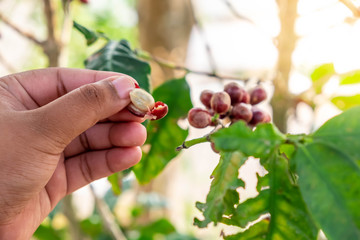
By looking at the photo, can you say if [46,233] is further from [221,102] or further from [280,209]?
[280,209]

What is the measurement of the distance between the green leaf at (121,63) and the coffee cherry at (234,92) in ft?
0.52

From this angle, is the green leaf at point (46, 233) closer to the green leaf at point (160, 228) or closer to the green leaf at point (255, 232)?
the green leaf at point (160, 228)

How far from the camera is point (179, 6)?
6.56 ft

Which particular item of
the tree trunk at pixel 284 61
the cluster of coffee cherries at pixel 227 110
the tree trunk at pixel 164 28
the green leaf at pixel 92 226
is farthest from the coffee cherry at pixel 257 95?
the tree trunk at pixel 164 28

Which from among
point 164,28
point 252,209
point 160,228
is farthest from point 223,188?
point 164,28

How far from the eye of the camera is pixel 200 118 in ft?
1.94

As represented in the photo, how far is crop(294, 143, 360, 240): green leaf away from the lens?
0.34 m

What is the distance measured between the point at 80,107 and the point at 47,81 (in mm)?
240

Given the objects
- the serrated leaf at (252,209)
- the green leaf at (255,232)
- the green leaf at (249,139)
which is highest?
the green leaf at (249,139)

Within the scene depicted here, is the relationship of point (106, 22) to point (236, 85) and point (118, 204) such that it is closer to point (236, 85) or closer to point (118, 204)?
point (118, 204)

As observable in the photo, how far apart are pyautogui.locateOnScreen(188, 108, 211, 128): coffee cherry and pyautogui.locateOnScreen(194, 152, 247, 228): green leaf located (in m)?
0.15

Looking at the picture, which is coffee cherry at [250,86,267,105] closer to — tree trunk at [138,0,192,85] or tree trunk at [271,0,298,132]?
tree trunk at [271,0,298,132]

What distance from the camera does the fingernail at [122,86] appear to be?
56cm

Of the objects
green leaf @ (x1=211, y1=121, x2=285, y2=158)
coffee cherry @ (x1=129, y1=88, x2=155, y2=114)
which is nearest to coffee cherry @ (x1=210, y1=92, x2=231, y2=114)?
coffee cherry @ (x1=129, y1=88, x2=155, y2=114)
